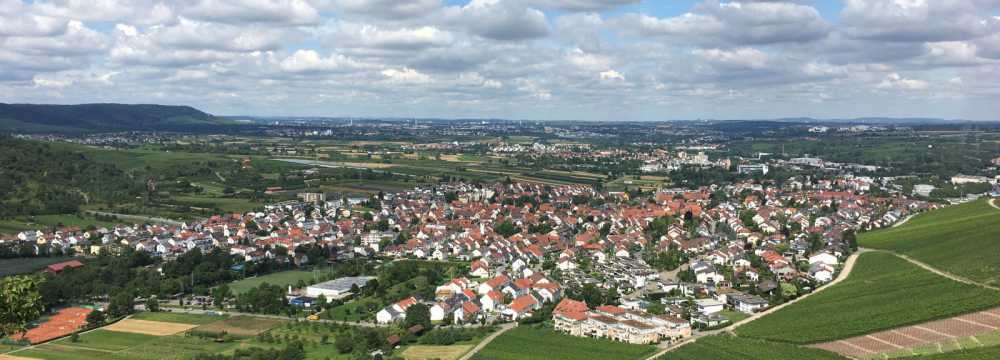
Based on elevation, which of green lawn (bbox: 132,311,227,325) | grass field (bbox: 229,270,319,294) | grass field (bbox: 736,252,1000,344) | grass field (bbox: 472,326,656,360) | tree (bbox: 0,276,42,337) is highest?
tree (bbox: 0,276,42,337)

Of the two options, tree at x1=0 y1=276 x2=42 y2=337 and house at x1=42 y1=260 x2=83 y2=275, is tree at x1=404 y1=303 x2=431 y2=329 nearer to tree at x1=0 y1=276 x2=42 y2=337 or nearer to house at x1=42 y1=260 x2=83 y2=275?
tree at x1=0 y1=276 x2=42 y2=337

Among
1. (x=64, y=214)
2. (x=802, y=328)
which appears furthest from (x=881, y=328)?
(x=64, y=214)

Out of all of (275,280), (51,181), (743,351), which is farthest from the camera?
(51,181)

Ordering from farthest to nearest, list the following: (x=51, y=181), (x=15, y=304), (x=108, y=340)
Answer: (x=51, y=181), (x=108, y=340), (x=15, y=304)

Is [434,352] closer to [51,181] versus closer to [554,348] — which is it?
[554,348]

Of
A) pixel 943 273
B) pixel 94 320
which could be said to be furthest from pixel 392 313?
pixel 943 273

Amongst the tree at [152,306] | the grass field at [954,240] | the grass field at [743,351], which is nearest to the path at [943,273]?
the grass field at [954,240]

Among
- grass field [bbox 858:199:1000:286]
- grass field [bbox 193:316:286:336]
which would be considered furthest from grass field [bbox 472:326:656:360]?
grass field [bbox 858:199:1000:286]
